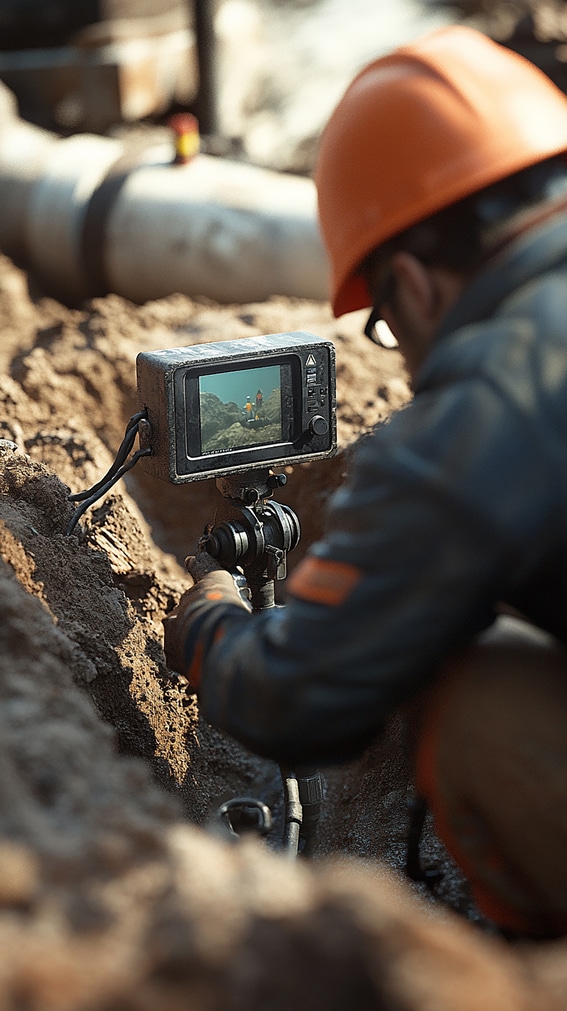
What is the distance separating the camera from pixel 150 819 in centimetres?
125

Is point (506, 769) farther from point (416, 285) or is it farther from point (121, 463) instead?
point (121, 463)

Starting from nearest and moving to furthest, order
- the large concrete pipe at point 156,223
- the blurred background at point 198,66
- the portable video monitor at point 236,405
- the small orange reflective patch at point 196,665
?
the small orange reflective patch at point 196,665
the portable video monitor at point 236,405
the large concrete pipe at point 156,223
the blurred background at point 198,66

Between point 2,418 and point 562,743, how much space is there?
226 centimetres

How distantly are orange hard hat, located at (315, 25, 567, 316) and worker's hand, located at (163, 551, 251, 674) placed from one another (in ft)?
2.10

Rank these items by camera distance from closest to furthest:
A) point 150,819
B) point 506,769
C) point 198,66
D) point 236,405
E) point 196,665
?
point 150,819 → point 506,769 → point 196,665 → point 236,405 → point 198,66

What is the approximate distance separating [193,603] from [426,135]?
2.97 ft

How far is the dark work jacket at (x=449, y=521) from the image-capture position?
135 cm

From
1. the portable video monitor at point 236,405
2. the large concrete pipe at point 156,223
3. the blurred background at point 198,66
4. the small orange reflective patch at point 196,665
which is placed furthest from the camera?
the blurred background at point 198,66

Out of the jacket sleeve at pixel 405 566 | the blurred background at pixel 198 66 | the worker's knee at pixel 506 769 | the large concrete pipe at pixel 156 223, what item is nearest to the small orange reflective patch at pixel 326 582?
the jacket sleeve at pixel 405 566

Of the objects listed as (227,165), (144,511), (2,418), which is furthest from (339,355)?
(227,165)

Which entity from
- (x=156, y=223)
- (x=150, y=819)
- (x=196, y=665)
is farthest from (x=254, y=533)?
(x=156, y=223)

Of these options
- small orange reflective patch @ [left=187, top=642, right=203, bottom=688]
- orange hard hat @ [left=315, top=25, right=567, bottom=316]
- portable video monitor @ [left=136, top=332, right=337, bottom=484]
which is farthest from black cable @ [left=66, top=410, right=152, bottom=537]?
orange hard hat @ [left=315, top=25, right=567, bottom=316]

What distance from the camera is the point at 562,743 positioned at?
1.53m

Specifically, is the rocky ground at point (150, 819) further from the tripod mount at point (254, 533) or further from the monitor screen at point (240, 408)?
the monitor screen at point (240, 408)
